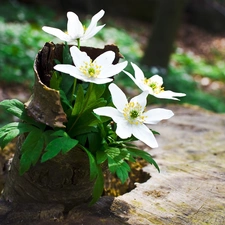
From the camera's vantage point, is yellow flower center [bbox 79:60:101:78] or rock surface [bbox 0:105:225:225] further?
rock surface [bbox 0:105:225:225]

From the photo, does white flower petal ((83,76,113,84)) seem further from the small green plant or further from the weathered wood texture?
the weathered wood texture

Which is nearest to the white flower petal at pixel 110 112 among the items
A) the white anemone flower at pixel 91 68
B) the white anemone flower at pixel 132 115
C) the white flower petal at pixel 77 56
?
the white anemone flower at pixel 132 115

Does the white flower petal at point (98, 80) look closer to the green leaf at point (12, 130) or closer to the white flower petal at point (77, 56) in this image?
the white flower petal at point (77, 56)

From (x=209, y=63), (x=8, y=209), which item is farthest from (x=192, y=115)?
(x=209, y=63)

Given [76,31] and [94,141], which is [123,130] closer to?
[94,141]

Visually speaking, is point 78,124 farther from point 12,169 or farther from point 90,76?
point 12,169

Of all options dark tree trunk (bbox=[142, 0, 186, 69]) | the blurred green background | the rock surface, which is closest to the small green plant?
the rock surface

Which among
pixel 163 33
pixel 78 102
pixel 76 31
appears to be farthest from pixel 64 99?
pixel 163 33
